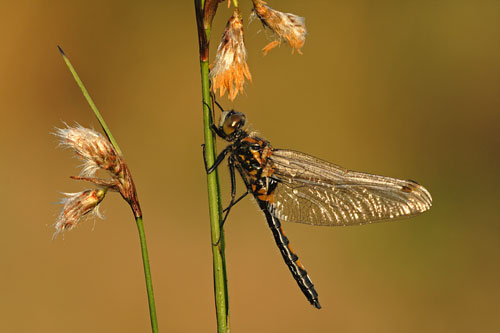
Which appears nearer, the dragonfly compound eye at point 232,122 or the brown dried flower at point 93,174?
the brown dried flower at point 93,174

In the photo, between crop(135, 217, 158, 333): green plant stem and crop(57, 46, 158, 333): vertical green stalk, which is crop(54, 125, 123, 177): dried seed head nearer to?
crop(57, 46, 158, 333): vertical green stalk

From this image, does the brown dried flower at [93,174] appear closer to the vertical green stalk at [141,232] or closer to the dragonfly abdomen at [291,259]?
the vertical green stalk at [141,232]

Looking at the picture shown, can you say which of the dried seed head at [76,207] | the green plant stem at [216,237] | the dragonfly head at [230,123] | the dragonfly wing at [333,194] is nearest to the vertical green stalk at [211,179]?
the green plant stem at [216,237]

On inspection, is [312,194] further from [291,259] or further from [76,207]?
[76,207]

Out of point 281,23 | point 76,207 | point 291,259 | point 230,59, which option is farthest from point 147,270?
point 291,259

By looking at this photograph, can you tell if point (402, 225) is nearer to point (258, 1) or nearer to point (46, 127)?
point (46, 127)

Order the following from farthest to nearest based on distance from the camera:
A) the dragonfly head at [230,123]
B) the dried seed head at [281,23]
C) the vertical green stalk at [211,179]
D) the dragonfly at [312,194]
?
the dragonfly at [312,194] < the dragonfly head at [230,123] < the dried seed head at [281,23] < the vertical green stalk at [211,179]
